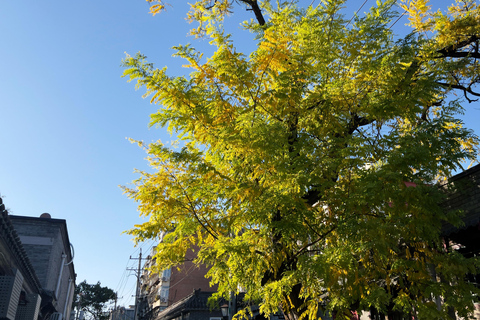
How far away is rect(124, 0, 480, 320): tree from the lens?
6.58m

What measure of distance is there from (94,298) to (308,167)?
75.1m

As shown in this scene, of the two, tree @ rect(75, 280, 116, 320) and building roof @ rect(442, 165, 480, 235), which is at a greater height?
tree @ rect(75, 280, 116, 320)

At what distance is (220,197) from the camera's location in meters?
7.61

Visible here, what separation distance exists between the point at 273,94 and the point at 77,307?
250 ft

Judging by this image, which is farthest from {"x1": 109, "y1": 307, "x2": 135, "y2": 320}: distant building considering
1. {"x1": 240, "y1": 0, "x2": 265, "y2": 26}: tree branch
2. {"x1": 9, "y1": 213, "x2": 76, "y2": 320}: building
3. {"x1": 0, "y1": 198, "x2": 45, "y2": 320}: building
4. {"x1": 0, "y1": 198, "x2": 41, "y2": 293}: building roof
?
{"x1": 240, "y1": 0, "x2": 265, "y2": 26}: tree branch

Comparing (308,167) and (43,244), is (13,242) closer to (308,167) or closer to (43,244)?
(308,167)

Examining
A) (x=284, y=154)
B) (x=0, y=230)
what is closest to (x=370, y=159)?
(x=284, y=154)

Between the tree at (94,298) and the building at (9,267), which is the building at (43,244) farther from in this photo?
the tree at (94,298)

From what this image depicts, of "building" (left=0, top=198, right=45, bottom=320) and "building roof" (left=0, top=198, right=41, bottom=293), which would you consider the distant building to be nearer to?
"building roof" (left=0, top=198, right=41, bottom=293)

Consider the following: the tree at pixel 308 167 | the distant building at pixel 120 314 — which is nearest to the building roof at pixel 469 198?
the tree at pixel 308 167

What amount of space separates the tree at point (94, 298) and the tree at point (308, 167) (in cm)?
7201

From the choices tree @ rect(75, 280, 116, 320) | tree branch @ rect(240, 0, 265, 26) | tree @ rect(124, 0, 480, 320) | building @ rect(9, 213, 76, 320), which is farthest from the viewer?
tree @ rect(75, 280, 116, 320)

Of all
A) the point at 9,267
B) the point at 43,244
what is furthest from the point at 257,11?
the point at 43,244

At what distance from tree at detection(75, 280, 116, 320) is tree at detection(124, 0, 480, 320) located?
72014mm
